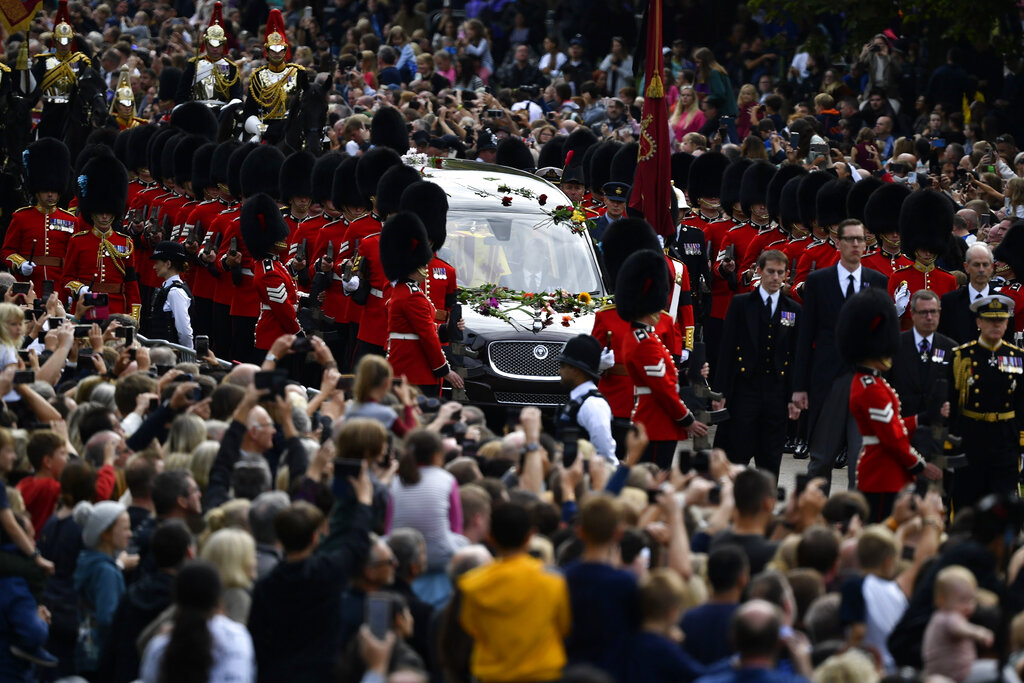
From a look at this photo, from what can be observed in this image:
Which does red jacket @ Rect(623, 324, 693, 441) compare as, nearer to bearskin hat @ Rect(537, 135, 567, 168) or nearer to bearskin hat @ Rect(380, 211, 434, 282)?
bearskin hat @ Rect(380, 211, 434, 282)

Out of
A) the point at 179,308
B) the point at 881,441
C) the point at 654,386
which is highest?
the point at 881,441

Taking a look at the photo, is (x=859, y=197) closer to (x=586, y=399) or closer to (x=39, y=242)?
(x=586, y=399)

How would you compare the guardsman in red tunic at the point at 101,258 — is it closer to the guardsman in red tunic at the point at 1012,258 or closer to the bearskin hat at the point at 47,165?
the bearskin hat at the point at 47,165

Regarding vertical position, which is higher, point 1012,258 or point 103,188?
point 1012,258

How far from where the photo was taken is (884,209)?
13453 mm

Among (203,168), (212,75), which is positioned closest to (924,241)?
(203,168)

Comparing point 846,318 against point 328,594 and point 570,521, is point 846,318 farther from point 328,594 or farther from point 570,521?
point 328,594

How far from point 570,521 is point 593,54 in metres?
18.4

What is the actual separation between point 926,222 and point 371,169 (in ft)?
13.2

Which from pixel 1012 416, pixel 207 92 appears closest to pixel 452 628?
pixel 1012 416

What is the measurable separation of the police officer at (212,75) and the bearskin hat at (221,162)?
14.5 ft

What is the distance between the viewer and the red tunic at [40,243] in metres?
14.3

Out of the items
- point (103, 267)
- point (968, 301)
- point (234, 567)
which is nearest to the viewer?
point (234, 567)

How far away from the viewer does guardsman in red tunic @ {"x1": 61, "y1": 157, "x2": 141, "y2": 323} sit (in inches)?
552
